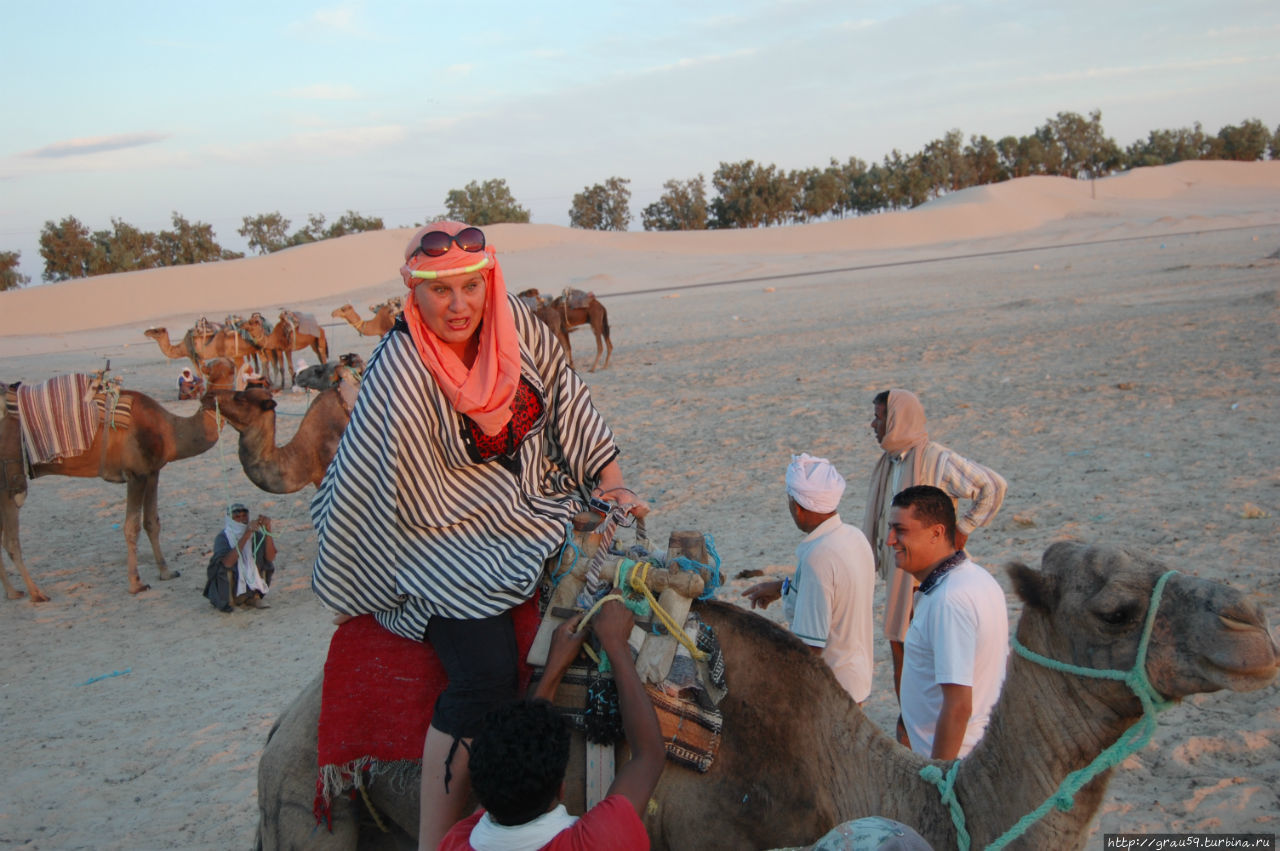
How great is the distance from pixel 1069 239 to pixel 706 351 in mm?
40262

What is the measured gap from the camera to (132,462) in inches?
362

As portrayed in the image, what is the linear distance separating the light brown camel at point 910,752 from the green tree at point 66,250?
71.8 m

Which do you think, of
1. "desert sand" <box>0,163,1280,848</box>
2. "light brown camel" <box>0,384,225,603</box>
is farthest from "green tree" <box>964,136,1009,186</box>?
"light brown camel" <box>0,384,225,603</box>

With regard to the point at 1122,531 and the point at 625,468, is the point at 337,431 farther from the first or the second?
the point at 1122,531

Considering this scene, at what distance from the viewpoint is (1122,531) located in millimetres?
7637

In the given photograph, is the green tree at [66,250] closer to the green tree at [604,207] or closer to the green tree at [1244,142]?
the green tree at [604,207]

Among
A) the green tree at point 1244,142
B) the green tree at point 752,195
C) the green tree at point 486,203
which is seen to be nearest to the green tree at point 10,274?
the green tree at point 486,203

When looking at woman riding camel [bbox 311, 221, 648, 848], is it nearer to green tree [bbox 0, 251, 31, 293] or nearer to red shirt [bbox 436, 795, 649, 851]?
red shirt [bbox 436, 795, 649, 851]

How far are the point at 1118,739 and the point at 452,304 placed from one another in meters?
2.12

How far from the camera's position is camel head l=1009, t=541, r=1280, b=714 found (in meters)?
2.02

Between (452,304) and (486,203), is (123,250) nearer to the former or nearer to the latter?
(486,203)

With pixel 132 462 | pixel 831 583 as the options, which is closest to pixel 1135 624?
pixel 831 583

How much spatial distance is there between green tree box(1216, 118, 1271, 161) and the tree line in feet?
0.32

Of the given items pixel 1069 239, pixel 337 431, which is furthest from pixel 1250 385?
pixel 1069 239
